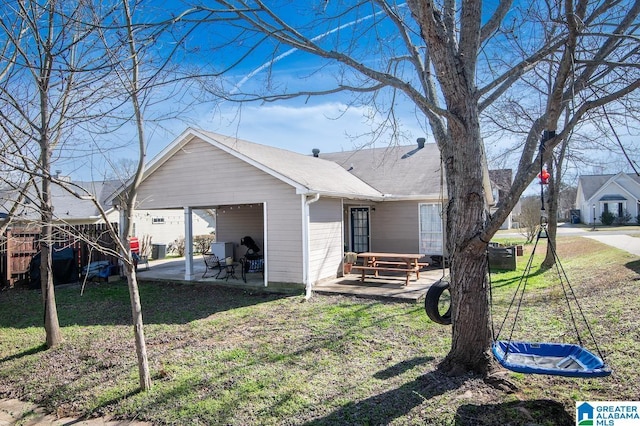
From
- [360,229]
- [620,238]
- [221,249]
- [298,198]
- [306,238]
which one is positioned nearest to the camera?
[306,238]

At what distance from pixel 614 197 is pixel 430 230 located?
116 feet

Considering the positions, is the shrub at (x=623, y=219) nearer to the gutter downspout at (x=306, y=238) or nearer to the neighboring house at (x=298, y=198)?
the neighboring house at (x=298, y=198)

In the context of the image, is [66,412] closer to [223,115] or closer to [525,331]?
[223,115]

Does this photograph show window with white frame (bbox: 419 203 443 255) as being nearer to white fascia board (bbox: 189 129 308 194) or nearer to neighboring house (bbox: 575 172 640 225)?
white fascia board (bbox: 189 129 308 194)

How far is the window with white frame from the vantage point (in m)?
13.3

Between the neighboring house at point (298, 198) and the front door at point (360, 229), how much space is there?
4 centimetres

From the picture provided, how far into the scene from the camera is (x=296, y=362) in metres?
5.27

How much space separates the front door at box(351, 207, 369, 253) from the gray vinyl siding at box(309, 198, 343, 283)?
9.80 ft

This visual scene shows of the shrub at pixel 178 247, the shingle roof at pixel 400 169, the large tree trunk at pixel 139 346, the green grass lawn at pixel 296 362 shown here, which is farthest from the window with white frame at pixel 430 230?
the shrub at pixel 178 247

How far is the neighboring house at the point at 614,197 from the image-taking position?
37781 millimetres

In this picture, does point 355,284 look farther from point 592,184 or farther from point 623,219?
point 592,184

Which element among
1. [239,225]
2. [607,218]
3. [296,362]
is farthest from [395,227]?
[607,218]

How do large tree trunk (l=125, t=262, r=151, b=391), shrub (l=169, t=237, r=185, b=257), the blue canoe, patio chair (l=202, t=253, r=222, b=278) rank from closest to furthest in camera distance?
the blue canoe → large tree trunk (l=125, t=262, r=151, b=391) → patio chair (l=202, t=253, r=222, b=278) → shrub (l=169, t=237, r=185, b=257)

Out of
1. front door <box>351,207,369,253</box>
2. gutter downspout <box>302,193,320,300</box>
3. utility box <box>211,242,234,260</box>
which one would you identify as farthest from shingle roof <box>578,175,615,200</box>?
gutter downspout <box>302,193,320,300</box>
